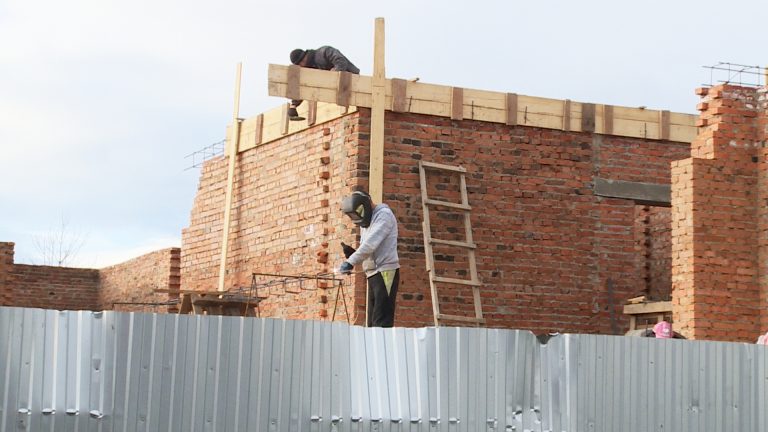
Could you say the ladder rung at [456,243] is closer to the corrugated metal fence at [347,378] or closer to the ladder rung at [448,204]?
the ladder rung at [448,204]

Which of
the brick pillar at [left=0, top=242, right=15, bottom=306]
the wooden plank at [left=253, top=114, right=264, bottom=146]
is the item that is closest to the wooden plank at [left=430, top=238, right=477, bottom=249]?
the wooden plank at [left=253, top=114, right=264, bottom=146]

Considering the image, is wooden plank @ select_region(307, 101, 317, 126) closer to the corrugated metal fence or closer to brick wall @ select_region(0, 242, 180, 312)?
the corrugated metal fence

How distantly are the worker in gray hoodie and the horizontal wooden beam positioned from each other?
343 centimetres

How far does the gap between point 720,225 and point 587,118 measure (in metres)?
2.86

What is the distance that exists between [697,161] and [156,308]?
10257 mm

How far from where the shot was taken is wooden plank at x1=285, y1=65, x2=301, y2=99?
45.6 ft

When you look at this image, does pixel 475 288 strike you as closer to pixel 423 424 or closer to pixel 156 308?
pixel 423 424

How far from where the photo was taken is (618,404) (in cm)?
884

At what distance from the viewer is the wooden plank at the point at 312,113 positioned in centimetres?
1495

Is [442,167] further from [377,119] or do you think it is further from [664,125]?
[664,125]

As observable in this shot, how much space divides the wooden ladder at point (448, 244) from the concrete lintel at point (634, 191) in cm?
183

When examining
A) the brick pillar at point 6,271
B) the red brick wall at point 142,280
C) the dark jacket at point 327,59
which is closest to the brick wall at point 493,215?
the dark jacket at point 327,59

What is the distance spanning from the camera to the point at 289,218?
603 inches

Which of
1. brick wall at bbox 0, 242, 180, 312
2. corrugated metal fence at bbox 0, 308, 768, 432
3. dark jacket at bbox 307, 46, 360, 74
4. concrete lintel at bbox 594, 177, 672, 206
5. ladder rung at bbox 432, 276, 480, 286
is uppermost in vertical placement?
dark jacket at bbox 307, 46, 360, 74
